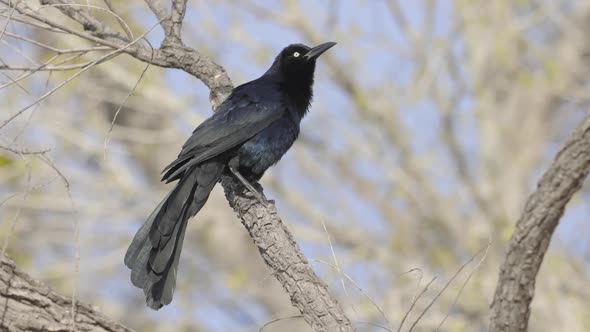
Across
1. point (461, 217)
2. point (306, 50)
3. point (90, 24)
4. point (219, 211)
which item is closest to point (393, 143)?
point (461, 217)

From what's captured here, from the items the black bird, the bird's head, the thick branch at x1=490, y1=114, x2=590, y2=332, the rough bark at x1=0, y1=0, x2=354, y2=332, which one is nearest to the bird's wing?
the black bird

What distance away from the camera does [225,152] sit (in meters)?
A: 4.41

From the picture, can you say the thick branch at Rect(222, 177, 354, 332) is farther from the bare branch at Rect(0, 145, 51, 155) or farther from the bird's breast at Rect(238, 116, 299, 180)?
the bare branch at Rect(0, 145, 51, 155)

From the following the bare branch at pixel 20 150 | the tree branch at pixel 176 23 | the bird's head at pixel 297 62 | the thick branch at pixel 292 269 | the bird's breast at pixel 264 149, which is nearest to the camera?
the bare branch at pixel 20 150

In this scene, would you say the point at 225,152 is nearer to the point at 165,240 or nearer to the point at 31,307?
the point at 165,240

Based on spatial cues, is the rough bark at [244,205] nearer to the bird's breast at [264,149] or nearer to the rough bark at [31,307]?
the bird's breast at [264,149]

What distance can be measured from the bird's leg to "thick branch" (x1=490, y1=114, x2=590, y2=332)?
1129 mm

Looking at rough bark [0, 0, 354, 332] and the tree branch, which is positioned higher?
the tree branch

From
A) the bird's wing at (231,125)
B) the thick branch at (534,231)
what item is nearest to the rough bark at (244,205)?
the bird's wing at (231,125)

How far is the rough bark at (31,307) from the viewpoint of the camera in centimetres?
314

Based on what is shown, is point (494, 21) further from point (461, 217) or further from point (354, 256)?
point (354, 256)

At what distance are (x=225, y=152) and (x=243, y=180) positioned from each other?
19 centimetres

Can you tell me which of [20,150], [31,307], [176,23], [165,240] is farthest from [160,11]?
[31,307]

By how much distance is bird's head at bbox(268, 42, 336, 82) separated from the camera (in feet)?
17.1
